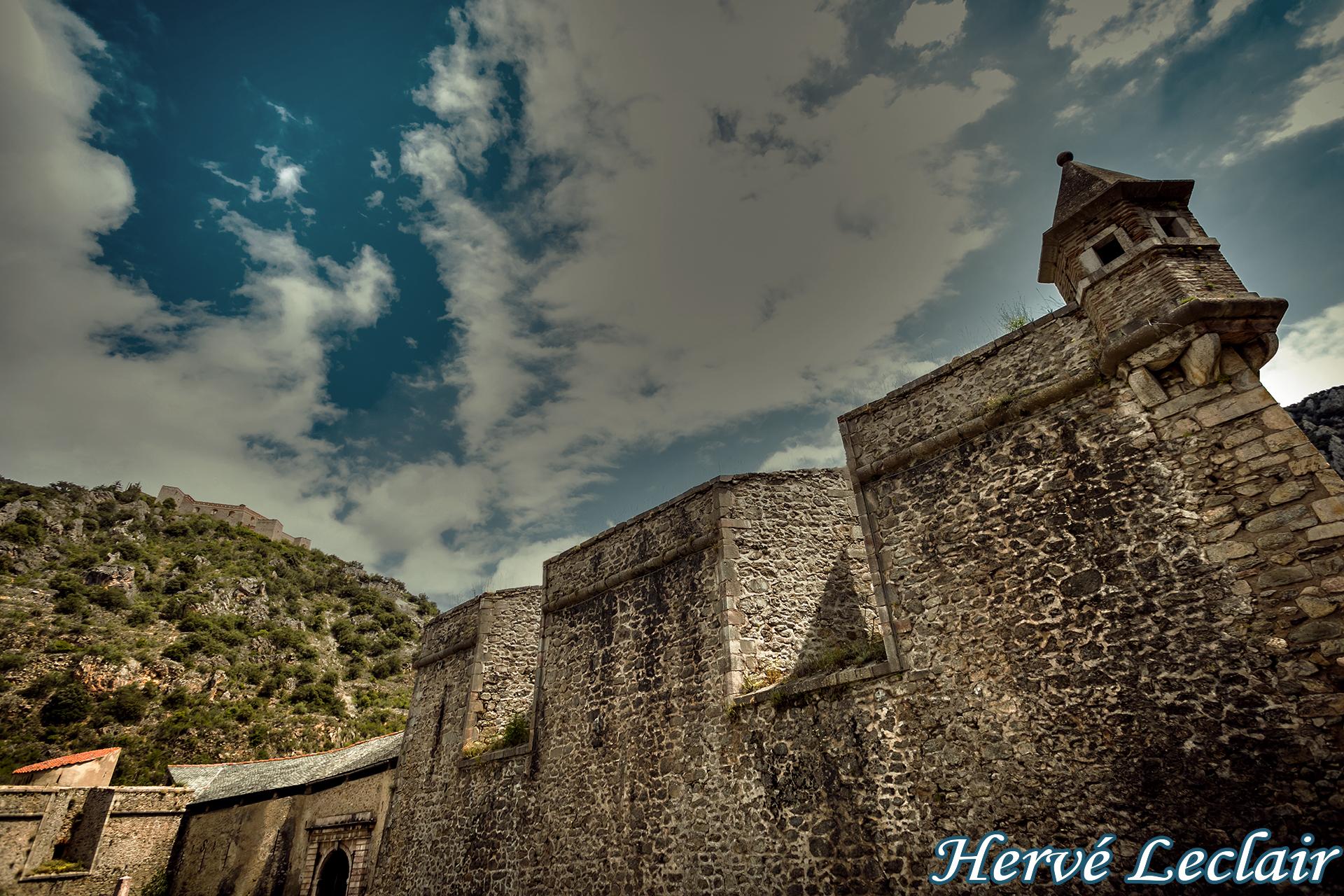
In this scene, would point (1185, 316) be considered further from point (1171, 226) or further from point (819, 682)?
point (819, 682)

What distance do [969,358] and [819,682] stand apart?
209 inches

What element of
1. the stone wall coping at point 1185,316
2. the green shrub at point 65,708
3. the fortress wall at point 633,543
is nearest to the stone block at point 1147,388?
the stone wall coping at point 1185,316

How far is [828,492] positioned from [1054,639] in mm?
6081

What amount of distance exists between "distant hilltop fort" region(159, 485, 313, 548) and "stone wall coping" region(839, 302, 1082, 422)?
275 ft

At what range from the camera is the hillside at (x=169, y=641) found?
3650 cm

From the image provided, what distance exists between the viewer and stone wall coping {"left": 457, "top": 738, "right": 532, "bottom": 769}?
1394cm

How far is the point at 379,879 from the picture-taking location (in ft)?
53.8

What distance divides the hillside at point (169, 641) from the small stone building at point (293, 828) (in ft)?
60.6

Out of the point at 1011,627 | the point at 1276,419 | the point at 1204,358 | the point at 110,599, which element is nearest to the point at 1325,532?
the point at 1276,419

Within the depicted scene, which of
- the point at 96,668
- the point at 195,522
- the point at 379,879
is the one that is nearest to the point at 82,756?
the point at 96,668

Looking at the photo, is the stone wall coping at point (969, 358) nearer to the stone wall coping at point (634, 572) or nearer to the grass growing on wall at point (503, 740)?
the stone wall coping at point (634, 572)

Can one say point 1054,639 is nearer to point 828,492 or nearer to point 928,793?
point 928,793

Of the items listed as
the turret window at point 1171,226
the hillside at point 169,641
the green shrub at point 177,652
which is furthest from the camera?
the green shrub at point 177,652

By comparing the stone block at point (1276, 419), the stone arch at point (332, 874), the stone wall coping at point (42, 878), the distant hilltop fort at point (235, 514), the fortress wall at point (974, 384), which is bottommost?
the stone arch at point (332, 874)
